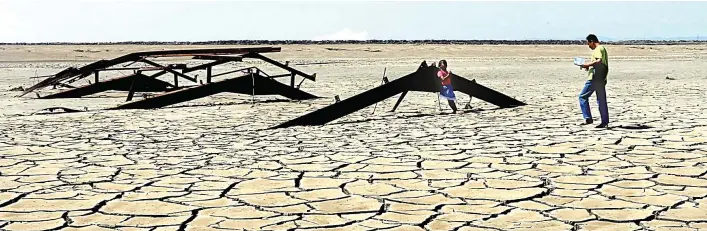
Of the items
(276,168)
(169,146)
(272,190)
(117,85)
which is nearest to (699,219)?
(272,190)

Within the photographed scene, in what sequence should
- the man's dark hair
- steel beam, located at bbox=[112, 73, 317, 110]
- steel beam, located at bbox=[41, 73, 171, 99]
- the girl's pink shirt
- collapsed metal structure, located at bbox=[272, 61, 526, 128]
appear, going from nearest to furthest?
the man's dark hair → collapsed metal structure, located at bbox=[272, 61, 526, 128] → the girl's pink shirt → steel beam, located at bbox=[112, 73, 317, 110] → steel beam, located at bbox=[41, 73, 171, 99]

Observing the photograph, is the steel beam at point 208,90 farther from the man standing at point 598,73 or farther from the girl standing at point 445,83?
the man standing at point 598,73

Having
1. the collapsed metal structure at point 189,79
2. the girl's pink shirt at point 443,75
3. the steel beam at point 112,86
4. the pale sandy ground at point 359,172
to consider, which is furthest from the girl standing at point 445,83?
the steel beam at point 112,86

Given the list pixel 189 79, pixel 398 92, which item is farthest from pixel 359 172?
pixel 189 79

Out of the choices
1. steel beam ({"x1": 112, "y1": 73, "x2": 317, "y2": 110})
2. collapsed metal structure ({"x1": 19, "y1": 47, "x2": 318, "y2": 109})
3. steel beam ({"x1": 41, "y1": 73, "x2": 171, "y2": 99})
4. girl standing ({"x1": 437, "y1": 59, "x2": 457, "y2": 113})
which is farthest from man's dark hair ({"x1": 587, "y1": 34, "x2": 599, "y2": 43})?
steel beam ({"x1": 41, "y1": 73, "x2": 171, "y2": 99})

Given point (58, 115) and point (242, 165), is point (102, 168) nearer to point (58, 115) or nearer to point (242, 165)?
point (242, 165)

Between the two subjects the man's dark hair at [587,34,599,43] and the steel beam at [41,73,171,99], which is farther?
the steel beam at [41,73,171,99]

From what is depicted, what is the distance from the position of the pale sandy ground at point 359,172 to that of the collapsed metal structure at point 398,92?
17cm

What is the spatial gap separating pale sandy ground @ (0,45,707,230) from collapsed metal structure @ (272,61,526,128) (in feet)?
0.56

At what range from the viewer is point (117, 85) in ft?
51.6

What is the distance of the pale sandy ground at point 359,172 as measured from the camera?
5191 mm

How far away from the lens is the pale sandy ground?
5191 mm

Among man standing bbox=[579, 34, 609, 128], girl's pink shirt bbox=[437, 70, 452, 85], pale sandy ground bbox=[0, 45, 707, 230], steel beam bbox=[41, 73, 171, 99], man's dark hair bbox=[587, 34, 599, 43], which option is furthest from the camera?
steel beam bbox=[41, 73, 171, 99]

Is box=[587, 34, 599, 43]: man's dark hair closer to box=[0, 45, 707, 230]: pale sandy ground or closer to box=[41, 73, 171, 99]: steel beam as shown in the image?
box=[0, 45, 707, 230]: pale sandy ground
